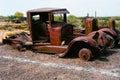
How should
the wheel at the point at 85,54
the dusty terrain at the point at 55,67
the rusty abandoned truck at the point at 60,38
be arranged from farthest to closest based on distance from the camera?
the rusty abandoned truck at the point at 60,38
the wheel at the point at 85,54
the dusty terrain at the point at 55,67

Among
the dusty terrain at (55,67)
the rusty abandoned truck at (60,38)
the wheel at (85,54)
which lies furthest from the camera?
the rusty abandoned truck at (60,38)

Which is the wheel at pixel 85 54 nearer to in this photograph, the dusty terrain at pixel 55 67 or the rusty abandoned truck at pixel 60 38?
the rusty abandoned truck at pixel 60 38

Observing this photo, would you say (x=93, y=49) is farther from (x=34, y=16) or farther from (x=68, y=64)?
(x=34, y=16)

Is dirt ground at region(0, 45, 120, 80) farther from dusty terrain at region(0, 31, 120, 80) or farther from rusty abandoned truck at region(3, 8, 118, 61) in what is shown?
rusty abandoned truck at region(3, 8, 118, 61)

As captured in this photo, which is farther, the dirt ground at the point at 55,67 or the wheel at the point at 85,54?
the wheel at the point at 85,54

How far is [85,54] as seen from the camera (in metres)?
9.02

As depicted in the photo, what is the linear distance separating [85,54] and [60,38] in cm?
153

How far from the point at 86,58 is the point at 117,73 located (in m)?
Answer: 1.61

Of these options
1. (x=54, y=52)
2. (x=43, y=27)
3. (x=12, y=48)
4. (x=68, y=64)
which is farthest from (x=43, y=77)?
(x=12, y=48)

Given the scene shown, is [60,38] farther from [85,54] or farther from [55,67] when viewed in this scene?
[55,67]

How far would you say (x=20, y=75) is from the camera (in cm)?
781

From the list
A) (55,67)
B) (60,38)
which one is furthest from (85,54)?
(60,38)

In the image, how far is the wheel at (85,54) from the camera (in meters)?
8.93

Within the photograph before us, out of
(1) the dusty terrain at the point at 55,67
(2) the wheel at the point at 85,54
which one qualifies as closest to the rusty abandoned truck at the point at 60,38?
(2) the wheel at the point at 85,54
